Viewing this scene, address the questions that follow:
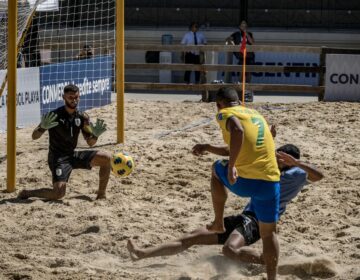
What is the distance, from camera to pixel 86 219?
9.09 m

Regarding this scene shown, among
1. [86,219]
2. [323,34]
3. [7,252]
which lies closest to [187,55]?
[323,34]

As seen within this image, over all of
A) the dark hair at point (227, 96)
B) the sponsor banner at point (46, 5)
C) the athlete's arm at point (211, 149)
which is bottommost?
the athlete's arm at point (211, 149)

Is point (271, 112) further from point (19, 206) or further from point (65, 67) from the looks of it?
point (19, 206)

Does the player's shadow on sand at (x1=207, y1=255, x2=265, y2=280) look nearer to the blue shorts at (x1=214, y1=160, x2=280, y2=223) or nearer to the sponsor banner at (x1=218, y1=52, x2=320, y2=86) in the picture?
the blue shorts at (x1=214, y1=160, x2=280, y2=223)

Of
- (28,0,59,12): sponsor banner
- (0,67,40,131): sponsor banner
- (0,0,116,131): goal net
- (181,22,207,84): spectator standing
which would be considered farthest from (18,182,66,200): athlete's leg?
(181,22,207,84): spectator standing

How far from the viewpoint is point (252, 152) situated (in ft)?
22.7

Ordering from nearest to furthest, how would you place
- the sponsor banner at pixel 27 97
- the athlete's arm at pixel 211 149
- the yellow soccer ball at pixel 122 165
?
the athlete's arm at pixel 211 149 < the yellow soccer ball at pixel 122 165 < the sponsor banner at pixel 27 97

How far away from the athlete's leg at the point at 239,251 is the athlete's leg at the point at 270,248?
38 cm

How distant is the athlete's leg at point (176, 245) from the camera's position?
739 cm

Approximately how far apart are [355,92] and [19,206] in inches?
382

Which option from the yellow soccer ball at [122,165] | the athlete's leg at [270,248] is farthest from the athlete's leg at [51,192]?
the athlete's leg at [270,248]

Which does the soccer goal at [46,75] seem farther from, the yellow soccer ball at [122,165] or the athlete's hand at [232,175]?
the athlete's hand at [232,175]

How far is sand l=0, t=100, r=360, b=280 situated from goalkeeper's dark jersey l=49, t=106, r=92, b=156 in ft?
1.82

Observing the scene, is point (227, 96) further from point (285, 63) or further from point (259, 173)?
point (285, 63)
